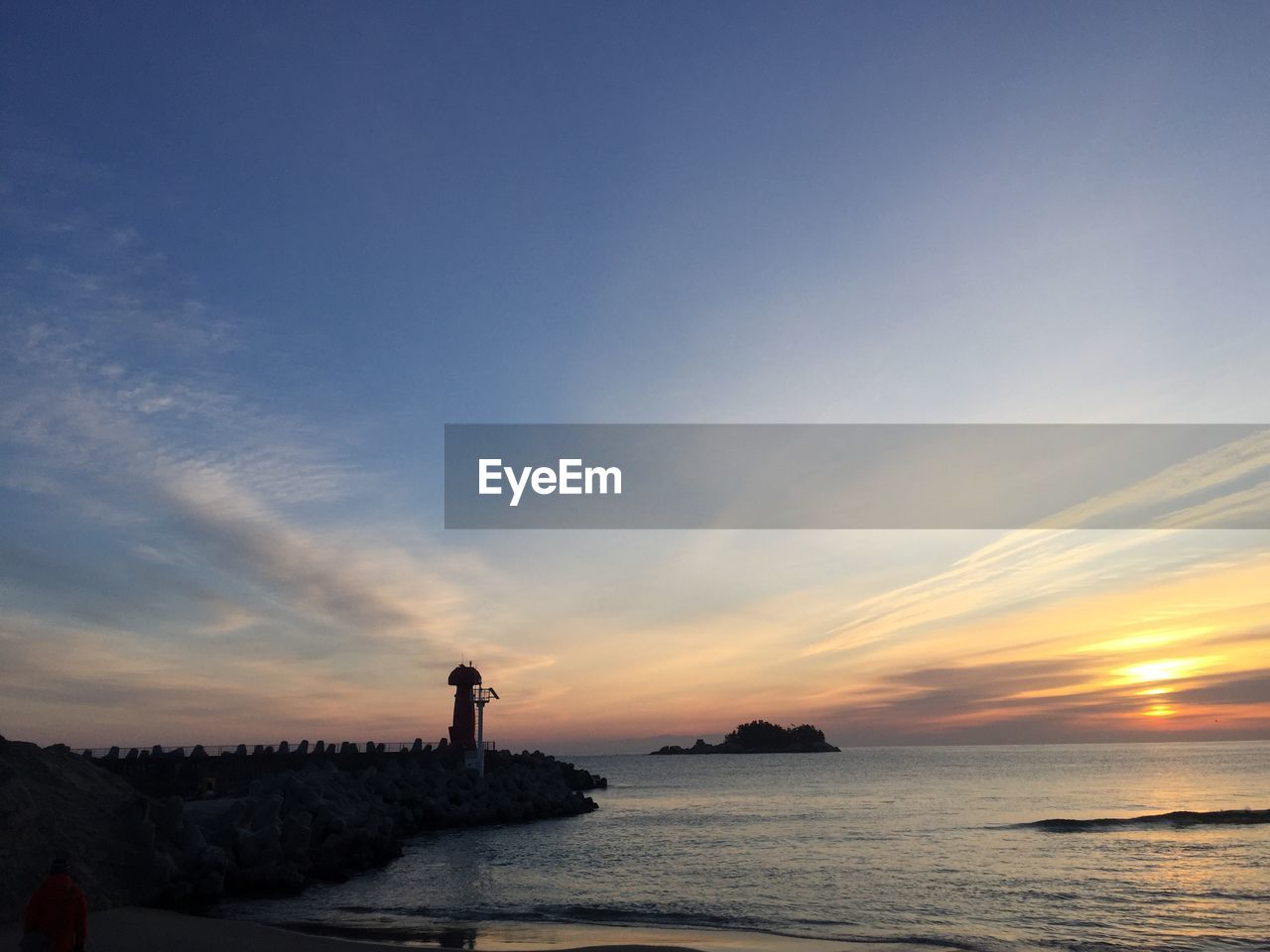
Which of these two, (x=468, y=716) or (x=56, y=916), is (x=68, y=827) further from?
(x=468, y=716)

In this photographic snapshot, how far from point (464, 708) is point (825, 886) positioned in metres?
28.4

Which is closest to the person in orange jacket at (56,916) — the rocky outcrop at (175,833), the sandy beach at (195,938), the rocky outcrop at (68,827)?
the sandy beach at (195,938)

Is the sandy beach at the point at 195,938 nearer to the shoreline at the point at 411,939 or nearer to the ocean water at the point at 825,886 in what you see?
the shoreline at the point at 411,939

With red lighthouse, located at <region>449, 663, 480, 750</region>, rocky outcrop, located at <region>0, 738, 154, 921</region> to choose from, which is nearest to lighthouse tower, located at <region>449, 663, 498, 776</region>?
red lighthouse, located at <region>449, 663, 480, 750</region>

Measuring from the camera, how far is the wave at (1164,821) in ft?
125

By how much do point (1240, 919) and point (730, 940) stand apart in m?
11.4

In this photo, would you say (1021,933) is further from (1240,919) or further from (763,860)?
(763,860)

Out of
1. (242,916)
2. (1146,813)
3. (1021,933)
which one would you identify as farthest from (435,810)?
(1146,813)

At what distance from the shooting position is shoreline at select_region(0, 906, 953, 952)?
14.0 metres

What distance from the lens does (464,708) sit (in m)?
47.5

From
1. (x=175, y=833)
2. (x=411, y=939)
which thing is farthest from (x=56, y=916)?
(x=175, y=833)

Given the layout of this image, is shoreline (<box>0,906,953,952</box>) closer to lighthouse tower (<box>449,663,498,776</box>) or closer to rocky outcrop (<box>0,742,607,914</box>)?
rocky outcrop (<box>0,742,607,914</box>)

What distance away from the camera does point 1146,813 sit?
4366 cm

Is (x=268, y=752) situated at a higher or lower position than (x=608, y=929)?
higher
